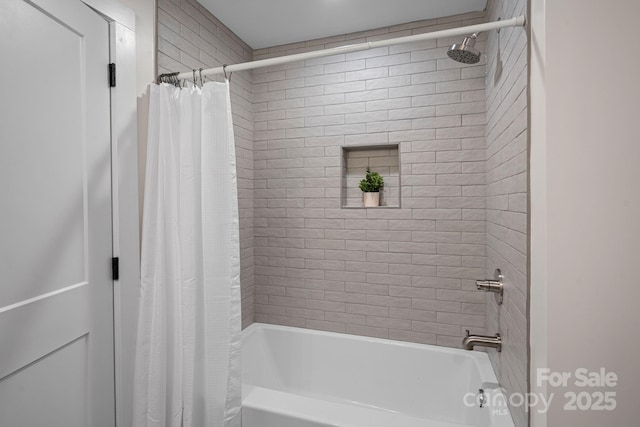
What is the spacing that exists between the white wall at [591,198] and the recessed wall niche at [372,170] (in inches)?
49.6

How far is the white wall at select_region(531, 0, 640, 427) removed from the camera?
791 millimetres

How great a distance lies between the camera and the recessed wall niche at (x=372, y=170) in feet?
7.06

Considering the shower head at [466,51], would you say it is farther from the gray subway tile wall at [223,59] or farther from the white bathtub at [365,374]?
the white bathtub at [365,374]

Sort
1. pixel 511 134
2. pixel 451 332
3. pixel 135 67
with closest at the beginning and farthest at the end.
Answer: pixel 511 134 < pixel 135 67 < pixel 451 332

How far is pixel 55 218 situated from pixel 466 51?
171 cm

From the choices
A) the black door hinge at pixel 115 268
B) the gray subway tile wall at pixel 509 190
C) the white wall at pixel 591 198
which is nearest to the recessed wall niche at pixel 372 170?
the gray subway tile wall at pixel 509 190

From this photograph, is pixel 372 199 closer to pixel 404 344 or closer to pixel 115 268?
pixel 404 344

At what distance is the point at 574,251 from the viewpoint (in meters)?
0.82

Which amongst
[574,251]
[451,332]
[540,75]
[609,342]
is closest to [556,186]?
[574,251]

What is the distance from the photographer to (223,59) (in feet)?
6.79

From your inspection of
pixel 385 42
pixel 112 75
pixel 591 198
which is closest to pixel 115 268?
pixel 112 75

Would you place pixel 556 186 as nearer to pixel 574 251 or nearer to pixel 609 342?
pixel 574 251

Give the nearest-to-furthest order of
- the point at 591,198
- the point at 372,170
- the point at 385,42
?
the point at 591,198 < the point at 385,42 < the point at 372,170

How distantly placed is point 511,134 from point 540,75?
1.31 ft
